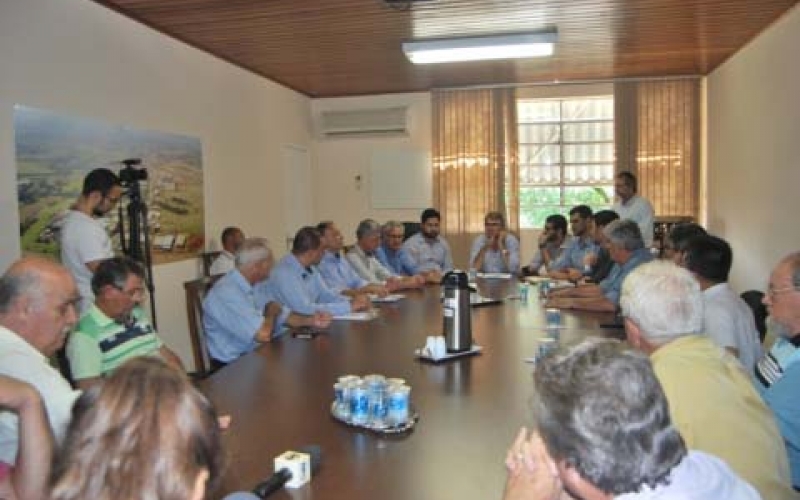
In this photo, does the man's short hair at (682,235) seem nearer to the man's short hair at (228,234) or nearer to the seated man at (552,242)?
the seated man at (552,242)

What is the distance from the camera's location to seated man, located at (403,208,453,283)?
261 inches

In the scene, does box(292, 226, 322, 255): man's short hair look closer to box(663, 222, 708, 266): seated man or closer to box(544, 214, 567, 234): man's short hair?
box(663, 222, 708, 266): seated man

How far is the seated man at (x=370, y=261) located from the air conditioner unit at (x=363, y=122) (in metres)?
2.85

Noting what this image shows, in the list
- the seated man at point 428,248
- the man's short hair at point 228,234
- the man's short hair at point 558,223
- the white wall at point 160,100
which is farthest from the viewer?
the man's short hair at point 558,223

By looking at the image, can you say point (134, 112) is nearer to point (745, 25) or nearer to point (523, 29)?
point (523, 29)

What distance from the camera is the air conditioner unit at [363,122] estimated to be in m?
8.55

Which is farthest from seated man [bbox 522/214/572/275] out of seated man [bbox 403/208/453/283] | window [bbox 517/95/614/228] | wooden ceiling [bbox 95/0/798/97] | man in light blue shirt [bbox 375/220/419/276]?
window [bbox 517/95/614/228]

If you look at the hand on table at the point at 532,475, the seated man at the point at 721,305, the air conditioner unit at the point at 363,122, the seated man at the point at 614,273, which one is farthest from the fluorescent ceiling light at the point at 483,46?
the hand on table at the point at 532,475

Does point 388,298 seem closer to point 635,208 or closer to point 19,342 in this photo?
point 19,342

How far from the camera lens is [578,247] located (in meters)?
6.26

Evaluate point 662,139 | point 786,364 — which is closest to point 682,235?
point 786,364

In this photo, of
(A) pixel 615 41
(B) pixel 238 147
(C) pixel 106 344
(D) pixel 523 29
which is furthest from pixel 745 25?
(C) pixel 106 344

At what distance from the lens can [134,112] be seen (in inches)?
199

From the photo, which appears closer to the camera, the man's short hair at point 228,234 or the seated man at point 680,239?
the seated man at point 680,239
